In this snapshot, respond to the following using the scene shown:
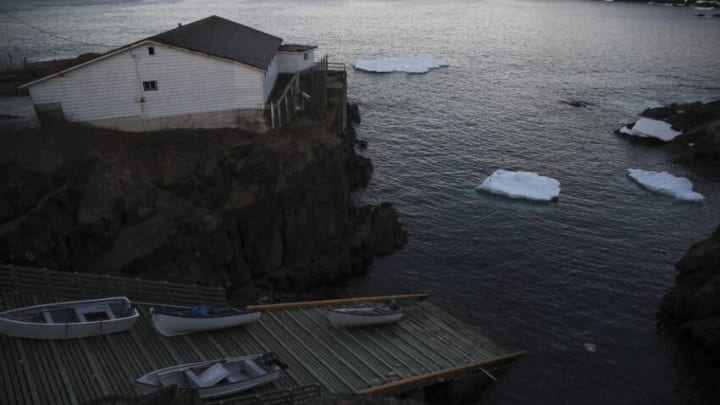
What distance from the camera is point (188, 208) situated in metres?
31.9

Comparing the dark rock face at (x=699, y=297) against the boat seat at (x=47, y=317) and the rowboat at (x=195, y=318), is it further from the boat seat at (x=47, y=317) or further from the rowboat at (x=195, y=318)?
the boat seat at (x=47, y=317)

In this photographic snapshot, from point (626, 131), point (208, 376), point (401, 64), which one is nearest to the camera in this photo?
point (208, 376)

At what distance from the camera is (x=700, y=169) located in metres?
58.7

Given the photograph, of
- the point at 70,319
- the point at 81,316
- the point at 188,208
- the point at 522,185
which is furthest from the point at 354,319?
the point at 522,185

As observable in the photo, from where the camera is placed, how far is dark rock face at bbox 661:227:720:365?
30250mm

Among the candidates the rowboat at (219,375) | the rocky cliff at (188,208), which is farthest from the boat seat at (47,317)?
the rocky cliff at (188,208)

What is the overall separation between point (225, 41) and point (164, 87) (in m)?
7.85

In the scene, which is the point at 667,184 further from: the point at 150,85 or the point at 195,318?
the point at 195,318

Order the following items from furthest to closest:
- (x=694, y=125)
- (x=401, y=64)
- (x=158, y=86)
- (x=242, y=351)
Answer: (x=401, y=64), (x=694, y=125), (x=158, y=86), (x=242, y=351)

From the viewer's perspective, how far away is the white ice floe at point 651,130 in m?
66.8

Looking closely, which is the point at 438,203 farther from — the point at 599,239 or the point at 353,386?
the point at 353,386

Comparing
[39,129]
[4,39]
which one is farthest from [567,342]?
[4,39]

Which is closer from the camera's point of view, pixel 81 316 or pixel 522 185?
pixel 81 316

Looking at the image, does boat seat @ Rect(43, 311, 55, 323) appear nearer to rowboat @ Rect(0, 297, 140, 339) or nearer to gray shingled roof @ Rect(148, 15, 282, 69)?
rowboat @ Rect(0, 297, 140, 339)
